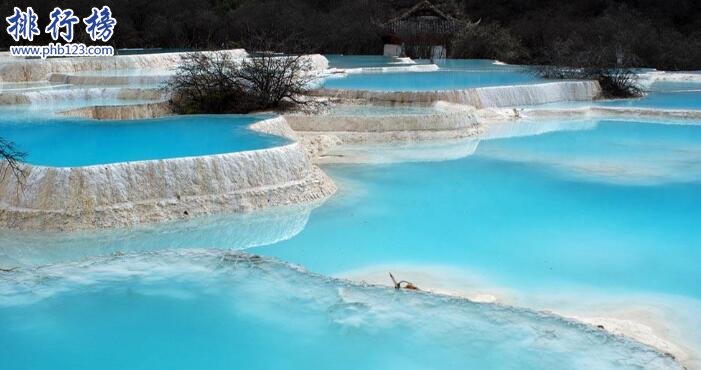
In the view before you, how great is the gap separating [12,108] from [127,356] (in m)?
9.08

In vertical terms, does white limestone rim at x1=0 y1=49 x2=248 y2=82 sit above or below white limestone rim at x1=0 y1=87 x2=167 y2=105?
above

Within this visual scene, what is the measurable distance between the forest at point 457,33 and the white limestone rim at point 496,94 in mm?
5039

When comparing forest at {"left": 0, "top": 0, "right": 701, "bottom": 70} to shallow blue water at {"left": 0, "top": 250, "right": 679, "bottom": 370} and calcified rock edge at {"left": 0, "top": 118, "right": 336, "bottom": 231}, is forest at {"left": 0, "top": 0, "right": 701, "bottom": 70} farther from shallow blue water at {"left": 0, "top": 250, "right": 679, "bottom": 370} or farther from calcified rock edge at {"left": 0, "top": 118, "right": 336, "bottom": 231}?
shallow blue water at {"left": 0, "top": 250, "right": 679, "bottom": 370}

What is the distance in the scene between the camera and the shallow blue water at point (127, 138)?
7875mm

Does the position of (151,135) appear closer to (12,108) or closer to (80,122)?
(80,122)

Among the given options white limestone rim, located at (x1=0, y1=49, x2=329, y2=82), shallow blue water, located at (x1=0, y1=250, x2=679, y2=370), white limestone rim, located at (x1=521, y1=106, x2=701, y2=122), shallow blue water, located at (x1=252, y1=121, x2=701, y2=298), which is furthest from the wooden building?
shallow blue water, located at (x1=0, y1=250, x2=679, y2=370)

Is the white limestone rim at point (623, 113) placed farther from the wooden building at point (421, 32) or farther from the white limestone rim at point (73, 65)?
the wooden building at point (421, 32)

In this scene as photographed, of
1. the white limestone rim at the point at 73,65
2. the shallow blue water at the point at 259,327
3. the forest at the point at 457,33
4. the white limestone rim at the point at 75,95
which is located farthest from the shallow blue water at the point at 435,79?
the shallow blue water at the point at 259,327

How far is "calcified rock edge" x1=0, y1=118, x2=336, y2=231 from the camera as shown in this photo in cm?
700

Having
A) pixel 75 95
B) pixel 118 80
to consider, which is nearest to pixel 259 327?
pixel 75 95

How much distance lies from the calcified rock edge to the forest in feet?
51.3

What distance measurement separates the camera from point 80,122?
33.5 ft

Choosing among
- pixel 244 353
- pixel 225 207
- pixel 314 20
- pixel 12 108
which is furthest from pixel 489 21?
pixel 244 353

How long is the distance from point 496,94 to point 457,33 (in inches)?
484
